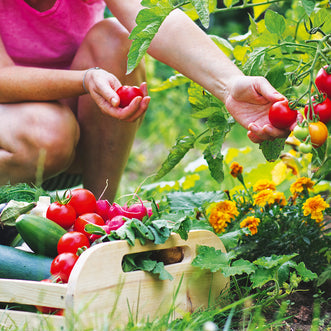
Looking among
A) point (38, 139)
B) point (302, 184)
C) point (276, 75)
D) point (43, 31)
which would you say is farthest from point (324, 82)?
point (43, 31)

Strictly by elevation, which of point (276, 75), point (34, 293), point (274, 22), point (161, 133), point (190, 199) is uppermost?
point (274, 22)

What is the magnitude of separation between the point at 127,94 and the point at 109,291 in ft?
2.22

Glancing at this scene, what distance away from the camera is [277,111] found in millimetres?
1132

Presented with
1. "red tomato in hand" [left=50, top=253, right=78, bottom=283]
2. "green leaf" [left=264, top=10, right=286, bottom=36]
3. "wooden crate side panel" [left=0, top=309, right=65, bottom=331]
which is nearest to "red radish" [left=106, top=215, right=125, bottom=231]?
"red tomato in hand" [left=50, top=253, right=78, bottom=283]

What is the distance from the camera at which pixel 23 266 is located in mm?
1205

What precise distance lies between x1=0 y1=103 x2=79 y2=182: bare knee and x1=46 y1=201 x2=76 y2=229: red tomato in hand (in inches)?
16.3

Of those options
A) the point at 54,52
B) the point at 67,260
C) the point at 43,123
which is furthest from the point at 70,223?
the point at 54,52

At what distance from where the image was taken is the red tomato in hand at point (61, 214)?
129 centimetres

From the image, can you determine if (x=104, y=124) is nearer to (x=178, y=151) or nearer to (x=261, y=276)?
(x=178, y=151)

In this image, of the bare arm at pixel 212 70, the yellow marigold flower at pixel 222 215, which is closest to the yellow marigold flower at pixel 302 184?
the yellow marigold flower at pixel 222 215

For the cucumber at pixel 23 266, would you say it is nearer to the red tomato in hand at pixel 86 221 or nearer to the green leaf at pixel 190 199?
the red tomato in hand at pixel 86 221

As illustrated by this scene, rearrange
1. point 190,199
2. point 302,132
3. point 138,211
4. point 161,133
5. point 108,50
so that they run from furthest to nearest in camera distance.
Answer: point 161,133, point 108,50, point 190,199, point 138,211, point 302,132

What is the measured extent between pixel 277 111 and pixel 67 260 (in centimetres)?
55

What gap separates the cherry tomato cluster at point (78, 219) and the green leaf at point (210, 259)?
0.16 meters
